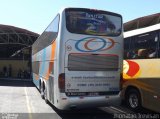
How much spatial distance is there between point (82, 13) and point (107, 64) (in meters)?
1.95

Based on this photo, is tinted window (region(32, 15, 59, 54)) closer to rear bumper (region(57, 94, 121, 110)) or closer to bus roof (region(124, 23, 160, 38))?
rear bumper (region(57, 94, 121, 110))

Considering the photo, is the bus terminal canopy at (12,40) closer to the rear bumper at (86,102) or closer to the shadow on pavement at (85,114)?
the shadow on pavement at (85,114)

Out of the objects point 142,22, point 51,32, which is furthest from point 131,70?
point 142,22

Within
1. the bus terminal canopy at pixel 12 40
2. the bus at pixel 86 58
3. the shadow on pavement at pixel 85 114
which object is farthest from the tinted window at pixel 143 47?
the bus terminal canopy at pixel 12 40

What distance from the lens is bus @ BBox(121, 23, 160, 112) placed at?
10.3 metres

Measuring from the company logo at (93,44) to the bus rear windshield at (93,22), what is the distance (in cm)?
21

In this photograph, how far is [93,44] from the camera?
1053 cm

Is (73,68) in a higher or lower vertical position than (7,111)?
higher

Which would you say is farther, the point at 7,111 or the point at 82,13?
the point at 7,111

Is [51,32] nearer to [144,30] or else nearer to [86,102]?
[86,102]

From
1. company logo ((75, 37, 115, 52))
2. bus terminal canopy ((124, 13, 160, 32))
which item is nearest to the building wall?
bus terminal canopy ((124, 13, 160, 32))

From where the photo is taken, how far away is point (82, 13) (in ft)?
34.4

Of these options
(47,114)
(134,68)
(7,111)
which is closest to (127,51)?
(134,68)

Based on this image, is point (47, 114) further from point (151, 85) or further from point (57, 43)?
point (151, 85)
